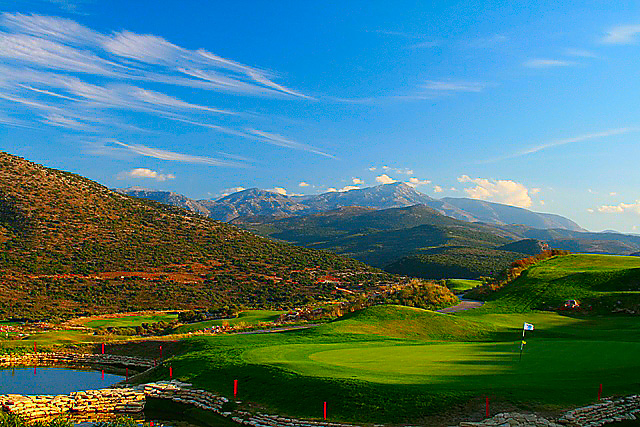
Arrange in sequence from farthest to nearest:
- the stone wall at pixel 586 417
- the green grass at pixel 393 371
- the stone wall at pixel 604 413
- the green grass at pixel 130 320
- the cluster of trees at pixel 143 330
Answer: the green grass at pixel 130 320 → the cluster of trees at pixel 143 330 → the green grass at pixel 393 371 → the stone wall at pixel 604 413 → the stone wall at pixel 586 417

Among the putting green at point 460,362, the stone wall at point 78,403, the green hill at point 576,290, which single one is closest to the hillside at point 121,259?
the green hill at point 576,290

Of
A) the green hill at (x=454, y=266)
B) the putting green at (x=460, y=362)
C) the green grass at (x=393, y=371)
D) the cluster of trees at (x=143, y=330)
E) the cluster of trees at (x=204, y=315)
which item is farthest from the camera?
the green hill at (x=454, y=266)

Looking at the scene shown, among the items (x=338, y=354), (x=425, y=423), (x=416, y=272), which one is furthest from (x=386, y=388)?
(x=416, y=272)

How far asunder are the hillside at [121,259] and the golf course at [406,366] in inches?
1130

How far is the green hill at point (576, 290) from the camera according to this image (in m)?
39.8

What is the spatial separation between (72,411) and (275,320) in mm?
20489

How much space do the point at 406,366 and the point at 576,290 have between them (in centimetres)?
3396

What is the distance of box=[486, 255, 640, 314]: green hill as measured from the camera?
1569 inches

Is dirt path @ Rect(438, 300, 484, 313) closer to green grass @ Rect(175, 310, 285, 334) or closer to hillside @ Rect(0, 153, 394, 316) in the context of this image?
green grass @ Rect(175, 310, 285, 334)

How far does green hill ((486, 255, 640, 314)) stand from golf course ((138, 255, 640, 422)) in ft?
24.3

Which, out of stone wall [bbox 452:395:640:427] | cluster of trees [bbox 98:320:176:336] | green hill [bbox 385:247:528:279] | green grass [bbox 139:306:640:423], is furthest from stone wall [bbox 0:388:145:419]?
green hill [bbox 385:247:528:279]

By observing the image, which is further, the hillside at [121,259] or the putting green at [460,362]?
the hillside at [121,259]

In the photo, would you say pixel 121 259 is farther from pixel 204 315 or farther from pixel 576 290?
pixel 576 290

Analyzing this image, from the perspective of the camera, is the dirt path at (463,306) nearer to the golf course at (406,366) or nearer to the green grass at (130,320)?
the golf course at (406,366)
